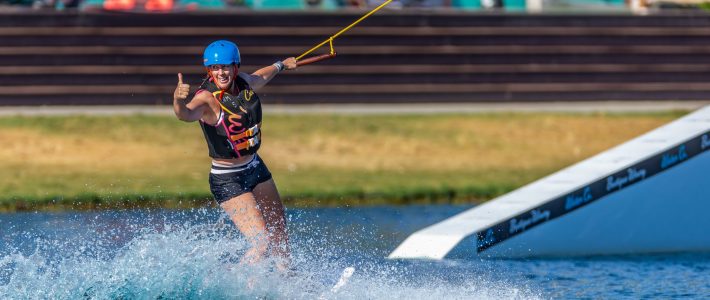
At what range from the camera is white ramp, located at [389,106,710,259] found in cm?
1166

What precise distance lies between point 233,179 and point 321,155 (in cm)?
950

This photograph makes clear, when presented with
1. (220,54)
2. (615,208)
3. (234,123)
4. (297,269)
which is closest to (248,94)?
(234,123)

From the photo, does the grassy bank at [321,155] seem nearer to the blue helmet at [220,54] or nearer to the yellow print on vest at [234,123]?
the yellow print on vest at [234,123]

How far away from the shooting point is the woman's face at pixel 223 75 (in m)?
9.13

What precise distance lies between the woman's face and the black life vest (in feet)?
0.20

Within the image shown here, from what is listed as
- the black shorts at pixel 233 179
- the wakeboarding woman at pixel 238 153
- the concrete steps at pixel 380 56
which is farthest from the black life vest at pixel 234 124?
the concrete steps at pixel 380 56

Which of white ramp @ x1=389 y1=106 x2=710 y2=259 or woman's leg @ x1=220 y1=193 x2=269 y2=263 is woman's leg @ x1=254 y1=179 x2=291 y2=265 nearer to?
woman's leg @ x1=220 y1=193 x2=269 y2=263

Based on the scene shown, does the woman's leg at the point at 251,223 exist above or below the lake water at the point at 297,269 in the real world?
above

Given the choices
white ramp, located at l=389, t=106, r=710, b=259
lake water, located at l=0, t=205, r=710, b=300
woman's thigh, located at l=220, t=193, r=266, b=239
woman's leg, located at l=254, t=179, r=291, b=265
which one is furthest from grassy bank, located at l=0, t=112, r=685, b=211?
woman's thigh, located at l=220, t=193, r=266, b=239

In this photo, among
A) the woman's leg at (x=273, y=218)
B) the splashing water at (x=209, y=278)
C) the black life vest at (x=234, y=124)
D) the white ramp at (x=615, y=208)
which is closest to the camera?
the black life vest at (x=234, y=124)

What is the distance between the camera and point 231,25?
20.7m

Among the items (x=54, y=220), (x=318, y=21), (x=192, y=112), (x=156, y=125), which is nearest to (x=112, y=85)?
(x=156, y=125)

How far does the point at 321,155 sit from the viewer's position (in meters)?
18.8

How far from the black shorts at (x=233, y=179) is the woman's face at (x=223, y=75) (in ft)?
1.95
